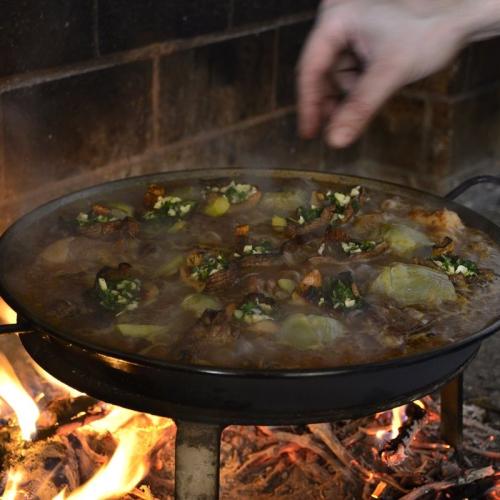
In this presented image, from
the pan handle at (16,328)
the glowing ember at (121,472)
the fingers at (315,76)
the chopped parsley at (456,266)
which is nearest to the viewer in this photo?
the pan handle at (16,328)

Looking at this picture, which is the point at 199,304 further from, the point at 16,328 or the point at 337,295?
the point at 16,328

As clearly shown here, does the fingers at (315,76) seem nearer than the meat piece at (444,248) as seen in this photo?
Yes

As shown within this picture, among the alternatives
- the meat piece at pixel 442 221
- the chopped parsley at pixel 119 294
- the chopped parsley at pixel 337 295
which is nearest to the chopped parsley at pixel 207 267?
the chopped parsley at pixel 119 294

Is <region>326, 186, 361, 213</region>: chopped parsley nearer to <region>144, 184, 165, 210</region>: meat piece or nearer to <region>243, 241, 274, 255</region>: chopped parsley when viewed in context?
<region>243, 241, 274, 255</region>: chopped parsley

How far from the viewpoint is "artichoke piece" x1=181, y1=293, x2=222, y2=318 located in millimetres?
3006

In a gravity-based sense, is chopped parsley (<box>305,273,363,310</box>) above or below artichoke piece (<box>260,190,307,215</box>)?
above

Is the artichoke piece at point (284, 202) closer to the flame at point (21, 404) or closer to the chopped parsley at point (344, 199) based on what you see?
the chopped parsley at point (344, 199)

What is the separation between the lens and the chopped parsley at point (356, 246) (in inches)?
135

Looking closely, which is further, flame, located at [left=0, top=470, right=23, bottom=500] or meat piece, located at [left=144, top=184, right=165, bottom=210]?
meat piece, located at [left=144, top=184, right=165, bottom=210]

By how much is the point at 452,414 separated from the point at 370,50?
1.90 m

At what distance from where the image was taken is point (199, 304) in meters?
3.03

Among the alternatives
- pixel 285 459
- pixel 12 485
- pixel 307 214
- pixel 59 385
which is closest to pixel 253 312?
pixel 307 214

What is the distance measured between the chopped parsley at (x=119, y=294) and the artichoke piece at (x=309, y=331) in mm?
548

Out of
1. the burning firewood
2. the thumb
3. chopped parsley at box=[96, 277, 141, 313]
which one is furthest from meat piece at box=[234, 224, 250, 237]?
the burning firewood
